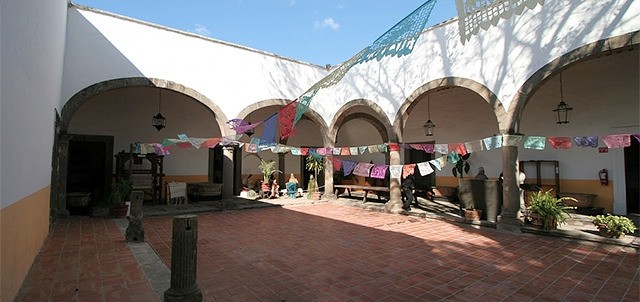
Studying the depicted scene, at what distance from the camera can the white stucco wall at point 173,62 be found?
8078mm

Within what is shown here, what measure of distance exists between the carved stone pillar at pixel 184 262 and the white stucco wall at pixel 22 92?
1434 mm

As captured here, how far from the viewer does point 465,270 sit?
4312mm

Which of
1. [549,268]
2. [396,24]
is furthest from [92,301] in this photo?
[549,268]

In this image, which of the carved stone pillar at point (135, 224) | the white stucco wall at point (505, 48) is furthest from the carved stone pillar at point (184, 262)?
the white stucco wall at point (505, 48)

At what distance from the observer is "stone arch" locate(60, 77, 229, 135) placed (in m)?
7.79

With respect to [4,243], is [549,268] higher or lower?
lower

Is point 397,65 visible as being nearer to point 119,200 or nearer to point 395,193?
point 395,193

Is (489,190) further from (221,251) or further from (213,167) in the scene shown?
(213,167)

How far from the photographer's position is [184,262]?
10.0 ft

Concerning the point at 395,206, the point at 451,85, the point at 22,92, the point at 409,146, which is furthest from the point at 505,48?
the point at 22,92

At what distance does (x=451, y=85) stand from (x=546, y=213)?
3.52m

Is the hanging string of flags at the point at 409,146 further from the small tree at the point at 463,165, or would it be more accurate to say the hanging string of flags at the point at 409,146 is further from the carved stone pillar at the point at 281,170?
the carved stone pillar at the point at 281,170

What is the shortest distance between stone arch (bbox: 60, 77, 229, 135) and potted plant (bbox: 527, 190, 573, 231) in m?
8.22

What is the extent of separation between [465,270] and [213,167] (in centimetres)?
1038
